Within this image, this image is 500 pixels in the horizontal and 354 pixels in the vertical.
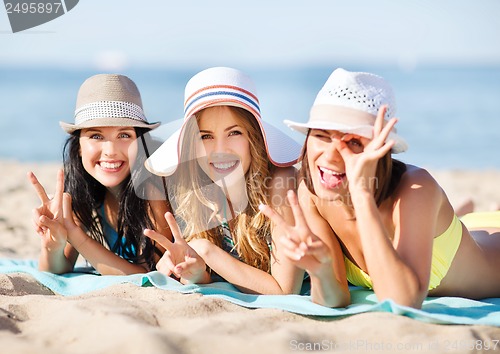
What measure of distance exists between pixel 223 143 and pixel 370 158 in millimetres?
1150

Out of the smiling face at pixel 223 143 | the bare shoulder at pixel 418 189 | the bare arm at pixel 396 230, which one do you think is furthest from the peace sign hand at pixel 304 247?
the smiling face at pixel 223 143

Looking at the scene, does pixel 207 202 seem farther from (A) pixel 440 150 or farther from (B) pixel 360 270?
(A) pixel 440 150

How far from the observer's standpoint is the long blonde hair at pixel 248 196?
389 centimetres

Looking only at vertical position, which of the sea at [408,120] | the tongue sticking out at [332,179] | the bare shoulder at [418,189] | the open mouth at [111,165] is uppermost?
the open mouth at [111,165]

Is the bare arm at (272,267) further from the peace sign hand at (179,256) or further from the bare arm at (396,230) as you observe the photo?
the bare arm at (396,230)

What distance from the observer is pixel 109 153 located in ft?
13.8

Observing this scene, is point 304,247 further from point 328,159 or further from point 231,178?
point 231,178

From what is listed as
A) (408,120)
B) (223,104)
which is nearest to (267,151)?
(223,104)

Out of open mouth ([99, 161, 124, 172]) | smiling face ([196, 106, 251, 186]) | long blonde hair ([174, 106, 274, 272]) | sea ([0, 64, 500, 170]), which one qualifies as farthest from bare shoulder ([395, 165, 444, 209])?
open mouth ([99, 161, 124, 172])

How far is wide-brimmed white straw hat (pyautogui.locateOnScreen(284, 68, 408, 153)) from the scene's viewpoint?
3.15 metres

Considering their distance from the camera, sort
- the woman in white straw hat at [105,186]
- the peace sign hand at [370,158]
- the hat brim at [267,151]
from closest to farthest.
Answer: the peace sign hand at [370,158] → the hat brim at [267,151] → the woman in white straw hat at [105,186]

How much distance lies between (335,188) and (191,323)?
98cm

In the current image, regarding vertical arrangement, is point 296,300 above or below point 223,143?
below

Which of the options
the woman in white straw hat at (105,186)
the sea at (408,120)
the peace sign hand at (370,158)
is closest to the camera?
the peace sign hand at (370,158)
